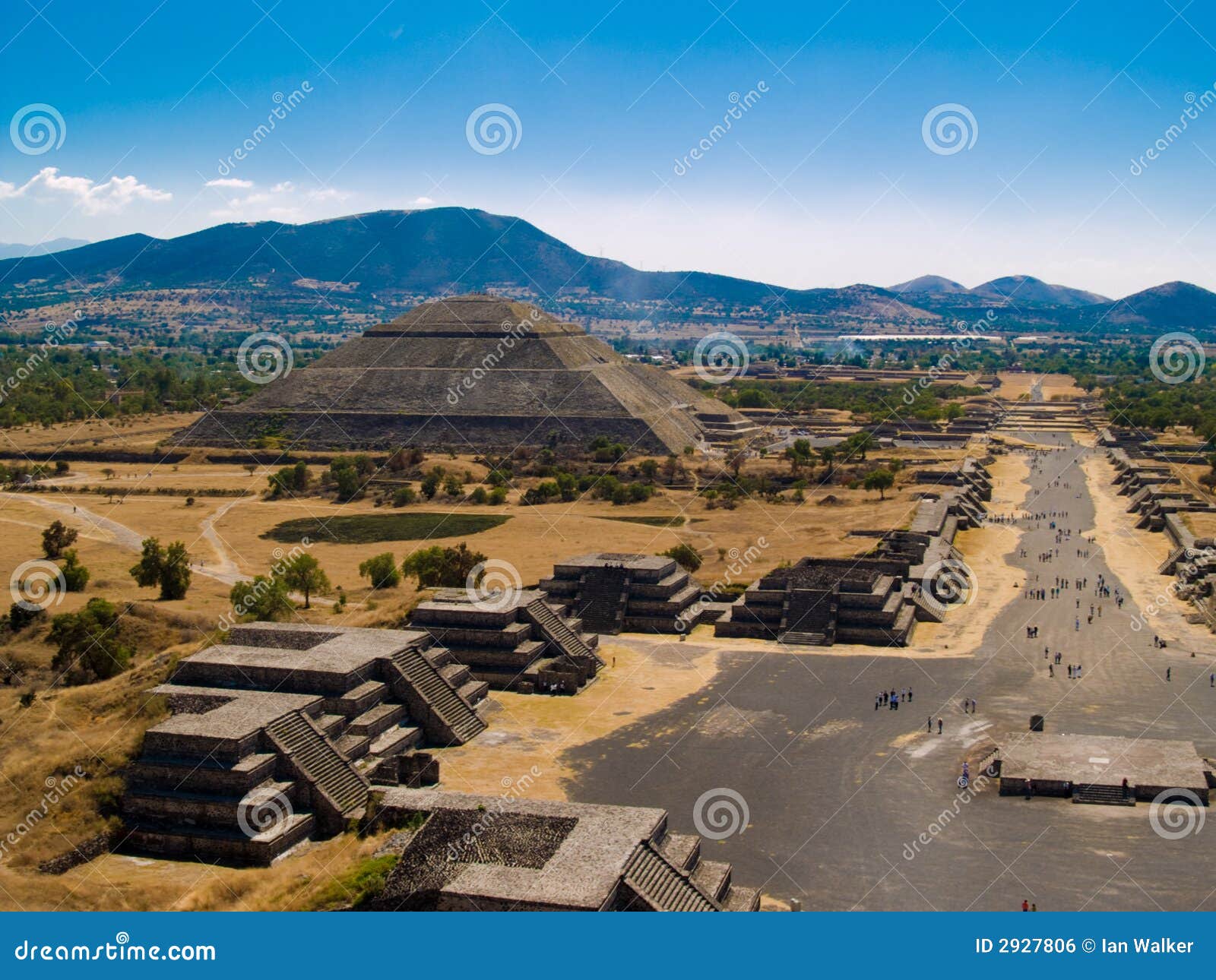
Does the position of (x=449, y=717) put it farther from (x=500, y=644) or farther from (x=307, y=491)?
(x=307, y=491)

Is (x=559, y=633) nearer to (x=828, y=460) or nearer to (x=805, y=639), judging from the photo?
(x=805, y=639)

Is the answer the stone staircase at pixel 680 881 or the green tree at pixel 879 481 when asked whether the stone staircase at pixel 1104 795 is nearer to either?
the stone staircase at pixel 680 881

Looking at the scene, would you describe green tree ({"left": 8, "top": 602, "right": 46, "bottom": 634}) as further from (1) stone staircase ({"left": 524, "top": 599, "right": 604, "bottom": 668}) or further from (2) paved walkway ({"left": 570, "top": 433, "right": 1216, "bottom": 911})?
(2) paved walkway ({"left": 570, "top": 433, "right": 1216, "bottom": 911})

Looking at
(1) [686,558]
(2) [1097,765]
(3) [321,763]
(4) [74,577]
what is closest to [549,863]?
(3) [321,763]

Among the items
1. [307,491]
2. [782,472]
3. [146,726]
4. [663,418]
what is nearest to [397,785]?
[146,726]

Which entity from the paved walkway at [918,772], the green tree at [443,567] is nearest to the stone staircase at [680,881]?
the paved walkway at [918,772]

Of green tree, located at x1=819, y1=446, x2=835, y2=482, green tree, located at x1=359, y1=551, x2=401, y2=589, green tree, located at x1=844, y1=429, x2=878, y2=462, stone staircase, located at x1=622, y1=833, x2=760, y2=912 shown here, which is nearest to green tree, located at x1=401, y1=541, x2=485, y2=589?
green tree, located at x1=359, y1=551, x2=401, y2=589
